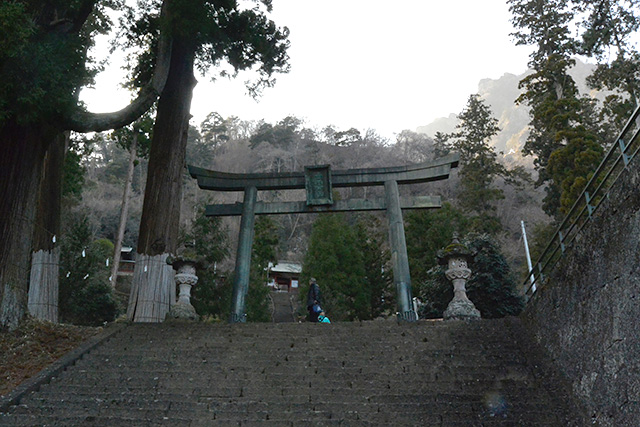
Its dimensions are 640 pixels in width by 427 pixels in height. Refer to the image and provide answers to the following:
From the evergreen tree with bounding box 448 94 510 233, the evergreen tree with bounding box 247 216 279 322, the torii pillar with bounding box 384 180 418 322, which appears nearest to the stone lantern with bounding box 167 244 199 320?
the torii pillar with bounding box 384 180 418 322

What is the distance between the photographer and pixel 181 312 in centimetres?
1002

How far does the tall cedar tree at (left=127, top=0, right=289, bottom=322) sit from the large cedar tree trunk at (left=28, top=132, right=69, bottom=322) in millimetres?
1619

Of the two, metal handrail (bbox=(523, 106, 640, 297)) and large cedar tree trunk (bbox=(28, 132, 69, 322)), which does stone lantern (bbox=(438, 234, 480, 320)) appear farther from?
large cedar tree trunk (bbox=(28, 132, 69, 322))

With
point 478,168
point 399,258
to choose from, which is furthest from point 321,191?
point 478,168

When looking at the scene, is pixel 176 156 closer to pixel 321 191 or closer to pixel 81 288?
pixel 321 191

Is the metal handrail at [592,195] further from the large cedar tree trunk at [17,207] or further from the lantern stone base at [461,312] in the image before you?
the large cedar tree trunk at [17,207]

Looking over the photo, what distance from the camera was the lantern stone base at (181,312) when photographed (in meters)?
9.97

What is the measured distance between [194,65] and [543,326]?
34.3ft

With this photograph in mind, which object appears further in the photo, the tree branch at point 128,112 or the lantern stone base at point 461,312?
the tree branch at point 128,112

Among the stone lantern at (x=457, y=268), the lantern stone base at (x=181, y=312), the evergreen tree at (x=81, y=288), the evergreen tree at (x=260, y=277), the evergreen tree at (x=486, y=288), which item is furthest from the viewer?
the evergreen tree at (x=260, y=277)

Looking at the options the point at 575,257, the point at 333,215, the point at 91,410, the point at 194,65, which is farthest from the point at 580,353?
the point at 333,215

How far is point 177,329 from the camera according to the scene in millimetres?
8766

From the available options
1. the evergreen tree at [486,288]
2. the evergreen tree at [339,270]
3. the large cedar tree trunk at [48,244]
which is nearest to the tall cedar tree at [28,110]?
the large cedar tree trunk at [48,244]

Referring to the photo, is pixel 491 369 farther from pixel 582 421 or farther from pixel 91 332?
pixel 91 332
